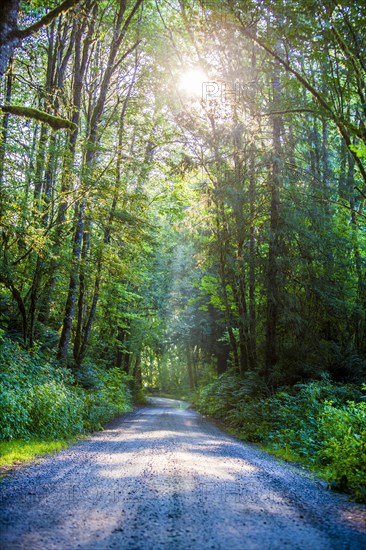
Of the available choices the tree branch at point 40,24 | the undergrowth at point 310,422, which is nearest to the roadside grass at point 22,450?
the undergrowth at point 310,422

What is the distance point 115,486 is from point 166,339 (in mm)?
28015

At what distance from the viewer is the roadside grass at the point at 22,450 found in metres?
5.70

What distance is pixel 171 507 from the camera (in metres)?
3.82

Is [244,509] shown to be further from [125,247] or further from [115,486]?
[125,247]

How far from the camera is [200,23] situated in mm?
7961

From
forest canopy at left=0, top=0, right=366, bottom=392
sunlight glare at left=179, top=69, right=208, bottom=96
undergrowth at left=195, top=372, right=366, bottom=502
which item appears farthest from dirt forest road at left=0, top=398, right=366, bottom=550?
sunlight glare at left=179, top=69, right=208, bottom=96

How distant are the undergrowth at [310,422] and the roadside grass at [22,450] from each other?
433 cm

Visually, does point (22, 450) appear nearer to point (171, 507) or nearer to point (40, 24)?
point (171, 507)

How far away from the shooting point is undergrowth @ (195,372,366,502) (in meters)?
5.42

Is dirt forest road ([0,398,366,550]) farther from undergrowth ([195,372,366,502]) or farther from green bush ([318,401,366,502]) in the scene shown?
undergrowth ([195,372,366,502])

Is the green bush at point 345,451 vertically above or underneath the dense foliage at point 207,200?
underneath

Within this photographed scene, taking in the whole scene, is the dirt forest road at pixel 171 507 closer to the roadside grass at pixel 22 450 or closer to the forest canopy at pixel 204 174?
the roadside grass at pixel 22 450

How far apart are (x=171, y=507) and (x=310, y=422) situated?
5868mm

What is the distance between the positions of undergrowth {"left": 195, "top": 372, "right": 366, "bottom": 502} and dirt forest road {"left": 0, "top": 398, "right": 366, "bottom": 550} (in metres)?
0.49
